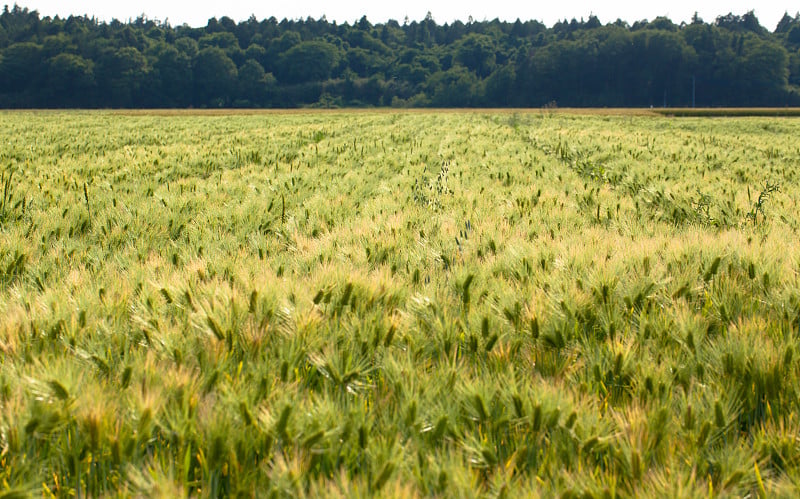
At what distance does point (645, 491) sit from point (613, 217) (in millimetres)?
3875

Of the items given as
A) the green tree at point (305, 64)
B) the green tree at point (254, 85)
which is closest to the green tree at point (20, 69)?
the green tree at point (254, 85)

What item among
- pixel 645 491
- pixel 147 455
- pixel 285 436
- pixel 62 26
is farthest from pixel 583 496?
pixel 62 26

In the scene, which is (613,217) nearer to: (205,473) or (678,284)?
(678,284)

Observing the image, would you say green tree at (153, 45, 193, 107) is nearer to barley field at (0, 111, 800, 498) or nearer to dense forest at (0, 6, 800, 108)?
dense forest at (0, 6, 800, 108)

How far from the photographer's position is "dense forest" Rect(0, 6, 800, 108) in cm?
10581

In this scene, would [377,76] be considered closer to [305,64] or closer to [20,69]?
[305,64]

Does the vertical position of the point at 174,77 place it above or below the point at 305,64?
below

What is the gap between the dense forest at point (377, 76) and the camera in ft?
347

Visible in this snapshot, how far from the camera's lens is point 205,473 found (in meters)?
1.21

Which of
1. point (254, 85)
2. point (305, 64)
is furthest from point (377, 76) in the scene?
point (254, 85)

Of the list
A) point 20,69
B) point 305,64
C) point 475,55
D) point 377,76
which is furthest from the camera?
point 475,55

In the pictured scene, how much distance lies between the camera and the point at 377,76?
131 metres

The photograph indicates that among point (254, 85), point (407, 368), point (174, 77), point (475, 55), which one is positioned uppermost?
point (475, 55)

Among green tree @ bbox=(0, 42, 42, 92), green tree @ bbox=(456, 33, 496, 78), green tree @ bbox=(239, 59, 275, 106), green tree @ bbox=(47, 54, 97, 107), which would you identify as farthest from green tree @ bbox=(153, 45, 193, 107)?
green tree @ bbox=(456, 33, 496, 78)
